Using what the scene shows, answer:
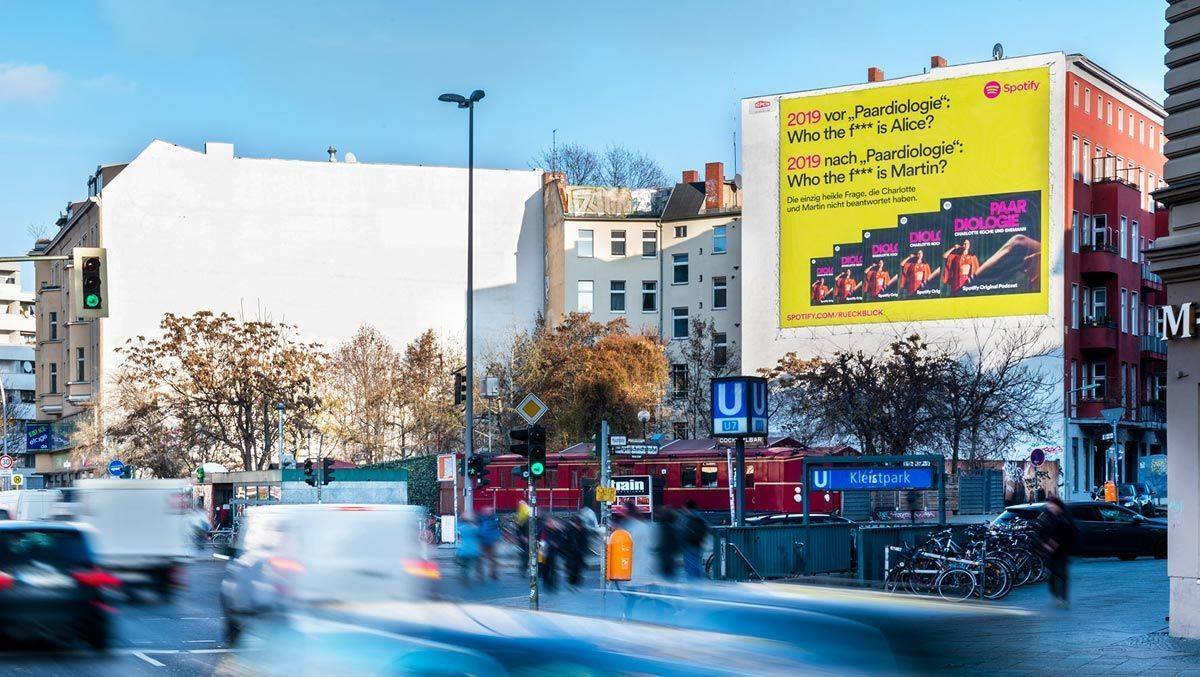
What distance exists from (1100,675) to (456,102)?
33.7 m

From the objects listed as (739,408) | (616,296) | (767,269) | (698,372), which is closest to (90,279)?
(739,408)

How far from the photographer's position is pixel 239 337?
67500 millimetres

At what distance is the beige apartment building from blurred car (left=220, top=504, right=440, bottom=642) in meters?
68.6

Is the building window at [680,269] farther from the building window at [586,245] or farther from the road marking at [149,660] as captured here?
the road marking at [149,660]

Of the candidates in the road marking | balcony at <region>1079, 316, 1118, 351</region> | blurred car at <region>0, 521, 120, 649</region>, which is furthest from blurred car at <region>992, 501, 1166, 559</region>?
balcony at <region>1079, 316, 1118, 351</region>

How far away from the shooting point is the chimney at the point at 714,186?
8756cm

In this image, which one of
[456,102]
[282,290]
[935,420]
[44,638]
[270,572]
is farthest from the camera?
[282,290]

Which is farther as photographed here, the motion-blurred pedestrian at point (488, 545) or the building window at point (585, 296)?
the building window at point (585, 296)

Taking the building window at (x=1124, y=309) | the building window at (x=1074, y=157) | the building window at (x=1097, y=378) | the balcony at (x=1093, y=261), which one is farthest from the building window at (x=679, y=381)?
the building window at (x=1074, y=157)

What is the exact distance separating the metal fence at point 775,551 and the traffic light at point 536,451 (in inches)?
201

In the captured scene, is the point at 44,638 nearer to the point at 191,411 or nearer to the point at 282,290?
the point at 191,411

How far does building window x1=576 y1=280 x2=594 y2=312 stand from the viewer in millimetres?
86812

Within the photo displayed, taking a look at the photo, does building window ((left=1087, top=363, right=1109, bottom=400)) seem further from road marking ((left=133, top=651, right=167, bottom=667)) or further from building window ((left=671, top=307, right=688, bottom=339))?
road marking ((left=133, top=651, right=167, bottom=667))

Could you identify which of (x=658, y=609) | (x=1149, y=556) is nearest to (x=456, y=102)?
(x=1149, y=556)
